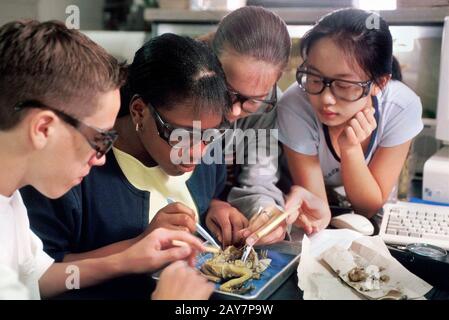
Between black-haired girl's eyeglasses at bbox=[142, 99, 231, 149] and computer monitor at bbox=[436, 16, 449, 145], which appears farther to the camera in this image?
computer monitor at bbox=[436, 16, 449, 145]

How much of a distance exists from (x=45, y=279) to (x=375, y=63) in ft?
2.15

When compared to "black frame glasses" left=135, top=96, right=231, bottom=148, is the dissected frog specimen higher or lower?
lower

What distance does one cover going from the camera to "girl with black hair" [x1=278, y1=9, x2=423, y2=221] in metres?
1.03

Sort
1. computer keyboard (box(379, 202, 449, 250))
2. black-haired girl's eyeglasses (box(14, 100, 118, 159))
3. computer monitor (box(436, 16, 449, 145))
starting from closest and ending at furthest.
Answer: black-haired girl's eyeglasses (box(14, 100, 118, 159)) → computer keyboard (box(379, 202, 449, 250)) → computer monitor (box(436, 16, 449, 145))

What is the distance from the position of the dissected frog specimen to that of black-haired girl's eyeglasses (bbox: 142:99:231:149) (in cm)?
18

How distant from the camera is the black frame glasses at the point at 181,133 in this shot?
0.91 metres

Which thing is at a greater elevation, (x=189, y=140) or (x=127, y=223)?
(x=189, y=140)

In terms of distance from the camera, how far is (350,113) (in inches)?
41.9

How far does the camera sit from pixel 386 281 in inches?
35.1

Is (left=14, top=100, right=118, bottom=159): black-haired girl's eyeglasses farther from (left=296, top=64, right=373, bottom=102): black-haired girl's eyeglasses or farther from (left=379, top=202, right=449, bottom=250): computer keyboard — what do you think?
(left=379, top=202, right=449, bottom=250): computer keyboard

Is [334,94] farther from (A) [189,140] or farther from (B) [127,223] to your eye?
(B) [127,223]

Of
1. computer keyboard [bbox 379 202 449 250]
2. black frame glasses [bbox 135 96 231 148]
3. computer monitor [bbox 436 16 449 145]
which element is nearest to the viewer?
black frame glasses [bbox 135 96 231 148]

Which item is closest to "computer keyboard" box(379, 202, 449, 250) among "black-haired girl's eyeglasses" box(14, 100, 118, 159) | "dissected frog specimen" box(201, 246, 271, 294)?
"dissected frog specimen" box(201, 246, 271, 294)
